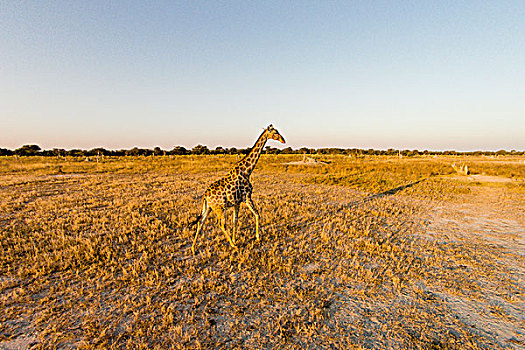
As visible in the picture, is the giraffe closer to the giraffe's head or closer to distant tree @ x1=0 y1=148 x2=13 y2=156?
the giraffe's head

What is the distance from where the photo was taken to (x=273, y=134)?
7512 mm

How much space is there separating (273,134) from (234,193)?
93.2 inches

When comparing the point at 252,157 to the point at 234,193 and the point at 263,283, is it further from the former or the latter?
the point at 263,283

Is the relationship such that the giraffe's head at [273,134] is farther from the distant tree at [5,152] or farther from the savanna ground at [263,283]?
the distant tree at [5,152]

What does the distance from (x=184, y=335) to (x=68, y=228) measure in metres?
7.65

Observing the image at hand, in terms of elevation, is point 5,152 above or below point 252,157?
above

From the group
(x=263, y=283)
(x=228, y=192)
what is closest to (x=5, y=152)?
(x=228, y=192)

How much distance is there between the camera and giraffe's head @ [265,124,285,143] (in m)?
7.48

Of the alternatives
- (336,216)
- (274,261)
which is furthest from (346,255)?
(336,216)

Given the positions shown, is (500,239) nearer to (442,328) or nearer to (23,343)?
(442,328)

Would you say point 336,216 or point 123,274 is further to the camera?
point 336,216

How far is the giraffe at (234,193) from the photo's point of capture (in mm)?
6461

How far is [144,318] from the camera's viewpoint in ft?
12.9

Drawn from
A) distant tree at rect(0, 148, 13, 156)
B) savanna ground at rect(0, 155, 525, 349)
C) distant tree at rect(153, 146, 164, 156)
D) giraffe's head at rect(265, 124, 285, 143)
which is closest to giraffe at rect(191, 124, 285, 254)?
giraffe's head at rect(265, 124, 285, 143)
